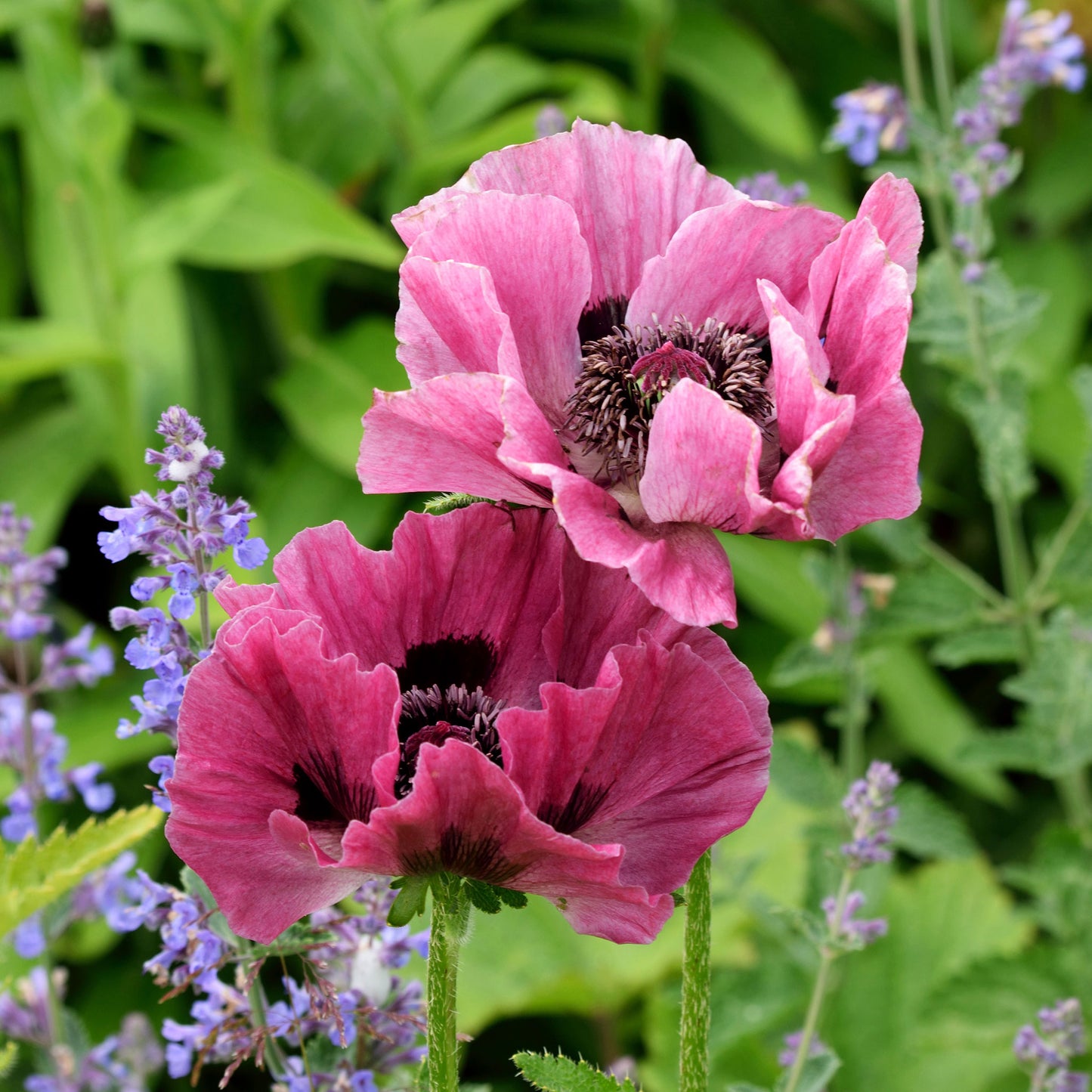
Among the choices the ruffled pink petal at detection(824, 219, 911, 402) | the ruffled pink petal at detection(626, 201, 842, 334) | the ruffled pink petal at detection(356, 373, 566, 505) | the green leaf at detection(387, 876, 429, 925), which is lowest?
the green leaf at detection(387, 876, 429, 925)

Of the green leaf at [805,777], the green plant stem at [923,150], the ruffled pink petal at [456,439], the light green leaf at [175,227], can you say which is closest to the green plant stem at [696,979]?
the ruffled pink petal at [456,439]

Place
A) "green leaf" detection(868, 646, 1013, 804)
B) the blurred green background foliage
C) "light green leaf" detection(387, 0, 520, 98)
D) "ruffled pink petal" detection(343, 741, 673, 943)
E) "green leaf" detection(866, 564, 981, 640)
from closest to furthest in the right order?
"ruffled pink petal" detection(343, 741, 673, 943) → "green leaf" detection(866, 564, 981, 640) → the blurred green background foliage → "green leaf" detection(868, 646, 1013, 804) → "light green leaf" detection(387, 0, 520, 98)

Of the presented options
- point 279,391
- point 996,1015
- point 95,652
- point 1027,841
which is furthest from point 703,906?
point 1027,841

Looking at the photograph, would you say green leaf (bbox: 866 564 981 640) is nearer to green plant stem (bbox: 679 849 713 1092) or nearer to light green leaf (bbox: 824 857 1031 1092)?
light green leaf (bbox: 824 857 1031 1092)

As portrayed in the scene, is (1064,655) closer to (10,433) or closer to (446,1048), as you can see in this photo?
(446,1048)

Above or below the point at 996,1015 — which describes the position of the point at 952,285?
above

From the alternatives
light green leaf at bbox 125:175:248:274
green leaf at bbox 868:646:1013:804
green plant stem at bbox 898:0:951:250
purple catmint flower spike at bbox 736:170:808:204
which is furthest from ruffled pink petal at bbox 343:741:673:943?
green leaf at bbox 868:646:1013:804
